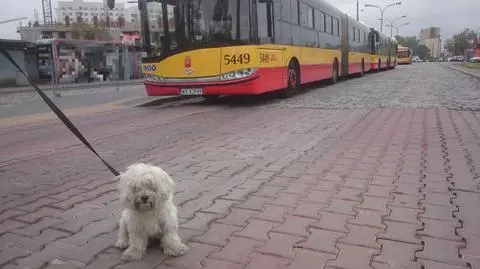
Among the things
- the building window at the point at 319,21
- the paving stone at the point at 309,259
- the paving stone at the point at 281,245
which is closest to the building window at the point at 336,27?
the building window at the point at 319,21

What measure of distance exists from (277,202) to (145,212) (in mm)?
1750

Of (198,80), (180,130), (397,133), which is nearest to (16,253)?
(180,130)

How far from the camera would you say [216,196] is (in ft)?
16.5

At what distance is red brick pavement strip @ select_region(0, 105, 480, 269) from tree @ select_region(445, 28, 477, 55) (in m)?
126

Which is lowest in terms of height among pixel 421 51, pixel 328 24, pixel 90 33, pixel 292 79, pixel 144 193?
pixel 144 193

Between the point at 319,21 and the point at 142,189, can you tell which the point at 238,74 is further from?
the point at 142,189

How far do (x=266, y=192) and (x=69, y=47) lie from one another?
1254 inches

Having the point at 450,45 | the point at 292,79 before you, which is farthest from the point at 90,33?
the point at 450,45

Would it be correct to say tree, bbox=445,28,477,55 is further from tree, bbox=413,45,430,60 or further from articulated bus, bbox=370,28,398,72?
articulated bus, bbox=370,28,398,72

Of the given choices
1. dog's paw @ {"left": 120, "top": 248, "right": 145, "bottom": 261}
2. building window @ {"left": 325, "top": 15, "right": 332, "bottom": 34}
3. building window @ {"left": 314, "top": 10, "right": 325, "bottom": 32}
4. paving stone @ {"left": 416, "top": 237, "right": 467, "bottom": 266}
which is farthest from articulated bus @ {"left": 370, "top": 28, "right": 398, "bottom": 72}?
dog's paw @ {"left": 120, "top": 248, "right": 145, "bottom": 261}

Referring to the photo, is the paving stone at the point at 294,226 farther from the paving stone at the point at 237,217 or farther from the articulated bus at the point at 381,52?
the articulated bus at the point at 381,52

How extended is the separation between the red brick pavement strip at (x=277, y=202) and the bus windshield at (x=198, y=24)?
519 centimetres

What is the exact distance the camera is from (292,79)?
16.6 m

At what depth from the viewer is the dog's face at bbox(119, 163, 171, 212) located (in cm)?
321
